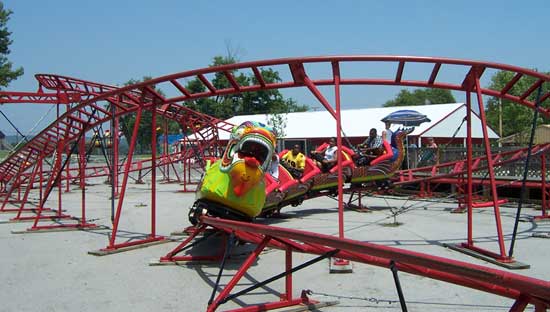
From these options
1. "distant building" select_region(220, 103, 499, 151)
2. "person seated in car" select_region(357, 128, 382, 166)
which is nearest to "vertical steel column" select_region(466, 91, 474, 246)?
"person seated in car" select_region(357, 128, 382, 166)

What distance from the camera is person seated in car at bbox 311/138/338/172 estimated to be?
1217 cm

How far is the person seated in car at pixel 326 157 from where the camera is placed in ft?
39.9

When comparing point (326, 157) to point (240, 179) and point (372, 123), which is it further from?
point (372, 123)

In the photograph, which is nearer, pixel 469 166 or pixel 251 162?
pixel 251 162

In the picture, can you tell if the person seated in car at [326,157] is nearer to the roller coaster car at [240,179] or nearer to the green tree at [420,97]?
the roller coaster car at [240,179]

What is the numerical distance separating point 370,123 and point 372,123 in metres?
0.17

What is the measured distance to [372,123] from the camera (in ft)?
103

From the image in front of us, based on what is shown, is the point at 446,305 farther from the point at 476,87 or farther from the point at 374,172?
the point at 374,172

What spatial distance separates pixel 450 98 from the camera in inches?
3622

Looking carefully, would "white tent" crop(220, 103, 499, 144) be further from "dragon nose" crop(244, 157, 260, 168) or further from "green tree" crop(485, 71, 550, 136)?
"dragon nose" crop(244, 157, 260, 168)

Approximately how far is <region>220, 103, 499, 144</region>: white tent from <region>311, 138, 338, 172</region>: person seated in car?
13.6m

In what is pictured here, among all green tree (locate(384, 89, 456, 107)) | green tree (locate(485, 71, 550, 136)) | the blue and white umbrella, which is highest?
green tree (locate(384, 89, 456, 107))

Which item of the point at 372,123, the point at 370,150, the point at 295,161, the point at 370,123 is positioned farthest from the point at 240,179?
the point at 370,123

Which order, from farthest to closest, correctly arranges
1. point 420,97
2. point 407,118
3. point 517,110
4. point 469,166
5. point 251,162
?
point 420,97 < point 517,110 < point 407,118 < point 469,166 < point 251,162
